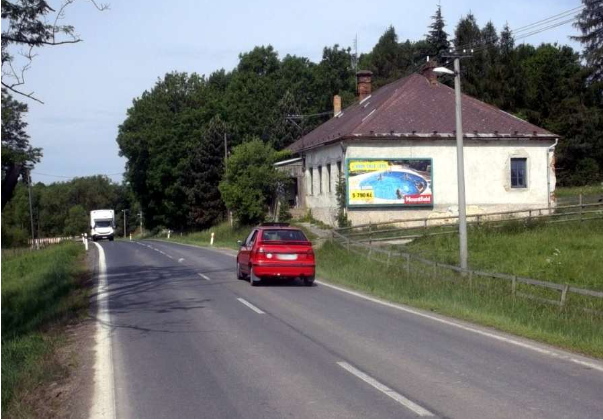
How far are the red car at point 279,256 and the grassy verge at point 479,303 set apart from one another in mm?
1626

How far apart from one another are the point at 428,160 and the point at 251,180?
12.6 metres

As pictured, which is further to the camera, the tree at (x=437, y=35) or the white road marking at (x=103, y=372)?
the tree at (x=437, y=35)

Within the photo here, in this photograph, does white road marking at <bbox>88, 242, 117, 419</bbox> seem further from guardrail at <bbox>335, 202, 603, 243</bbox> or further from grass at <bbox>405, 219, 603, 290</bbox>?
guardrail at <bbox>335, 202, 603, 243</bbox>

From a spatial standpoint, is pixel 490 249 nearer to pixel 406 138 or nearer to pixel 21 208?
pixel 406 138

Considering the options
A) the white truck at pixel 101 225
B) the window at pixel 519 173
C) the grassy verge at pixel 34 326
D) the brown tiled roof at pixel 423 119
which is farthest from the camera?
the white truck at pixel 101 225

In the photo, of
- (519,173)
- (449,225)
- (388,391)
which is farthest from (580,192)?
(388,391)

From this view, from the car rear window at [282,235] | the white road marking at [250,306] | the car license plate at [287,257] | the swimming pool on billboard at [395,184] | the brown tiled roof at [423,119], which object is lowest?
the white road marking at [250,306]

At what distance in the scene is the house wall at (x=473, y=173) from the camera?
43438 mm

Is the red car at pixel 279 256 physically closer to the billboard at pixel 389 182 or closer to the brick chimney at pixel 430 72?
the billboard at pixel 389 182

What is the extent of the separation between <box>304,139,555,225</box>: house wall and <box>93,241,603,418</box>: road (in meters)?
26.5

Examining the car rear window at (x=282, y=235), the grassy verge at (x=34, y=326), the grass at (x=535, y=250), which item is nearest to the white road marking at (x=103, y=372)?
the grassy verge at (x=34, y=326)

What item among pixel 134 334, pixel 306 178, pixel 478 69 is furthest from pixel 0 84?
pixel 478 69

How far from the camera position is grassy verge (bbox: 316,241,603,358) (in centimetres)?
1267

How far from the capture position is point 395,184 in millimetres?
43406
